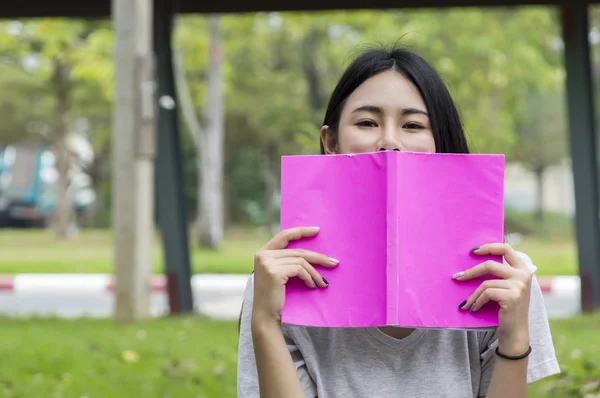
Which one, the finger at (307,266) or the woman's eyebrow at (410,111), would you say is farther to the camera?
the woman's eyebrow at (410,111)

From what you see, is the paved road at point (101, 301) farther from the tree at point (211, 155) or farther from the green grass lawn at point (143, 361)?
the tree at point (211, 155)

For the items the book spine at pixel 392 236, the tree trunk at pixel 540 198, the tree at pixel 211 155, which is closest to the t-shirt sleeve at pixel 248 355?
the book spine at pixel 392 236

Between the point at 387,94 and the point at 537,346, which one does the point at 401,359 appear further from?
the point at 387,94

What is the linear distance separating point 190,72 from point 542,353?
19.1 meters

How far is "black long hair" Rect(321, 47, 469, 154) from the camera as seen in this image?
175 cm

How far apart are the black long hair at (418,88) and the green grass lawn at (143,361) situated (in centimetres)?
258

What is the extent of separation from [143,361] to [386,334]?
321cm

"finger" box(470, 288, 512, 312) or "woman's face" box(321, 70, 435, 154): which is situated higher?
"woman's face" box(321, 70, 435, 154)

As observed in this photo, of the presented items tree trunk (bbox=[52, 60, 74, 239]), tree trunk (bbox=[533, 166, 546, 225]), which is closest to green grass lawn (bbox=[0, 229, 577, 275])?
tree trunk (bbox=[52, 60, 74, 239])

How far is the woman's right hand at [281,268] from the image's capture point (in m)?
1.55

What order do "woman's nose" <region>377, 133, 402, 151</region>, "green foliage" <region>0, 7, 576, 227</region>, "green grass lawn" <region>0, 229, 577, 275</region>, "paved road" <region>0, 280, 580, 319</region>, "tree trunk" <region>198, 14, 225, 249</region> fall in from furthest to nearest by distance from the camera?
"tree trunk" <region>198, 14, 225, 249</region>
"green foliage" <region>0, 7, 576, 227</region>
"green grass lawn" <region>0, 229, 577, 275</region>
"paved road" <region>0, 280, 580, 319</region>
"woman's nose" <region>377, 133, 402, 151</region>

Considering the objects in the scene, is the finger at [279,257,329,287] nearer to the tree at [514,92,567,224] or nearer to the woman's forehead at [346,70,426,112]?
the woman's forehead at [346,70,426,112]

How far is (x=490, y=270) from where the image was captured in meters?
1.53

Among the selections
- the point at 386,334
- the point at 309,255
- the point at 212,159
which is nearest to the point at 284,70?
the point at 212,159
